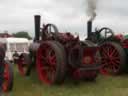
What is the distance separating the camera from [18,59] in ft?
31.7

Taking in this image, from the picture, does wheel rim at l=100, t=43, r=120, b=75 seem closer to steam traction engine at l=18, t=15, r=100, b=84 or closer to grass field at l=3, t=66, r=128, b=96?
grass field at l=3, t=66, r=128, b=96

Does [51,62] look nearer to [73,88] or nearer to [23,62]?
[73,88]

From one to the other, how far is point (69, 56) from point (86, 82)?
3.73 feet

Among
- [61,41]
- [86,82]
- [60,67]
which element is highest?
[61,41]

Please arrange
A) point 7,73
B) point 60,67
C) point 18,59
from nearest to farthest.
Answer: point 7,73
point 60,67
point 18,59

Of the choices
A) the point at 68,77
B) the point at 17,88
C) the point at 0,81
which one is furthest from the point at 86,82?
the point at 0,81

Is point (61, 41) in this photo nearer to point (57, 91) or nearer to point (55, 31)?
point (55, 31)

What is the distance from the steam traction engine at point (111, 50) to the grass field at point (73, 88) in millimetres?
780

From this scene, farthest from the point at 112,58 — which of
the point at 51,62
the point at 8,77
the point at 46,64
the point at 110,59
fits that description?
the point at 8,77

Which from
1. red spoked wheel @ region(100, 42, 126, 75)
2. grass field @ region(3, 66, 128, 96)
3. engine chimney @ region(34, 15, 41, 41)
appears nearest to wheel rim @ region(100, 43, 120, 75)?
red spoked wheel @ region(100, 42, 126, 75)

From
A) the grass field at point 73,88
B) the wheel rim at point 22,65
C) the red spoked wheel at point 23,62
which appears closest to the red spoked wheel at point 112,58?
the grass field at point 73,88

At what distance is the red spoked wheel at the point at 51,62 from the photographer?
7250mm

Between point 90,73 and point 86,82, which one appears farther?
point 86,82

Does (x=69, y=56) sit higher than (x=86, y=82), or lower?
higher
